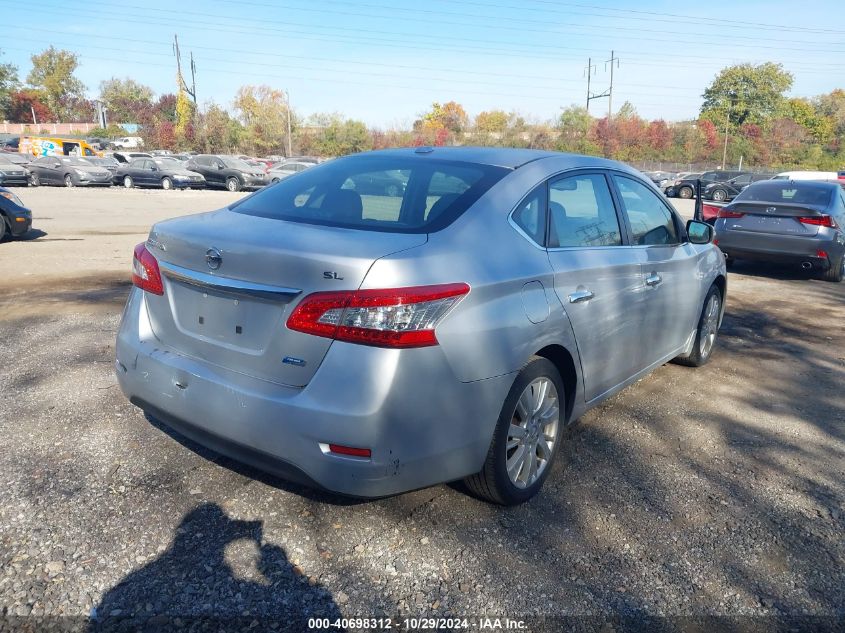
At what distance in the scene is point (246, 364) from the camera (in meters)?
2.78

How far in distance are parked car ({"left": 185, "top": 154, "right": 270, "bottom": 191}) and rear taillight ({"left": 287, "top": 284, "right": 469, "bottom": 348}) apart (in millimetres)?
31240

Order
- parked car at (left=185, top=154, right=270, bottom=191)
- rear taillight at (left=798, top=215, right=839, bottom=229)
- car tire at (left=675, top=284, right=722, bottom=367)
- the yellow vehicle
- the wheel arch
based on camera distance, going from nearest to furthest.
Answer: the wheel arch < car tire at (left=675, top=284, right=722, bottom=367) < rear taillight at (left=798, top=215, right=839, bottom=229) < parked car at (left=185, top=154, right=270, bottom=191) < the yellow vehicle

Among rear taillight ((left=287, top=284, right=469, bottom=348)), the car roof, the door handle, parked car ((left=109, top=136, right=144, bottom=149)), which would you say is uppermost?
parked car ((left=109, top=136, right=144, bottom=149))

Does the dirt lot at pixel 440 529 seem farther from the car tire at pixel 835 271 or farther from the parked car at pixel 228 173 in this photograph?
the parked car at pixel 228 173

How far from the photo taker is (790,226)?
31.7 ft

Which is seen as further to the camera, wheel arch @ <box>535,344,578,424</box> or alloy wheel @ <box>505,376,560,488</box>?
wheel arch @ <box>535,344,578,424</box>

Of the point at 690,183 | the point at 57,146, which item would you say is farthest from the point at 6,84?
the point at 690,183

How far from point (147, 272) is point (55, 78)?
108560 mm

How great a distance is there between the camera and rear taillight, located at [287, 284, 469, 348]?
253 centimetres

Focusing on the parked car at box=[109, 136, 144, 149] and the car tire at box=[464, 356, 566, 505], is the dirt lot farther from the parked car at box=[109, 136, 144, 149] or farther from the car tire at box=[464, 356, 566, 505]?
the parked car at box=[109, 136, 144, 149]

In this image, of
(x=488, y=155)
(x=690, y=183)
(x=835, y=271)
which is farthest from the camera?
(x=690, y=183)

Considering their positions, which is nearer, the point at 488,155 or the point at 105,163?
the point at 488,155

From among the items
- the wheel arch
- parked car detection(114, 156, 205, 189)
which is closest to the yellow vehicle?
parked car detection(114, 156, 205, 189)

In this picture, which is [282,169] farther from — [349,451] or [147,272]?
[349,451]
